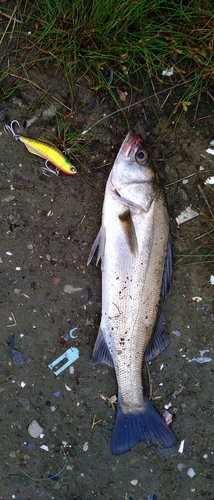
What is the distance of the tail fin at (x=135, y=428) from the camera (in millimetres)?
2664

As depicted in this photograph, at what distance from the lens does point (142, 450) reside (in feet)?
9.31

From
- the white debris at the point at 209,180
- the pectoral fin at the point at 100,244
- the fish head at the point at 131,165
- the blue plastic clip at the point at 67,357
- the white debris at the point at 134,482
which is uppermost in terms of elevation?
the fish head at the point at 131,165

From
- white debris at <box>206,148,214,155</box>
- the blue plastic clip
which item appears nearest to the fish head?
white debris at <box>206,148,214,155</box>

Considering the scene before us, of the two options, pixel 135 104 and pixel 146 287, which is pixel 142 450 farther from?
pixel 135 104

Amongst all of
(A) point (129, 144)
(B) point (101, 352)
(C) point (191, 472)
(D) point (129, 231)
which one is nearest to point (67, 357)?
(B) point (101, 352)

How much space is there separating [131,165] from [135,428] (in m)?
1.93

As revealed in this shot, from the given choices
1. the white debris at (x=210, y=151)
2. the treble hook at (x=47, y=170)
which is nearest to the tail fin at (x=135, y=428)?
the treble hook at (x=47, y=170)

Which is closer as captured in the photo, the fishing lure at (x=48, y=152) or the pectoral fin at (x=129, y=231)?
the pectoral fin at (x=129, y=231)

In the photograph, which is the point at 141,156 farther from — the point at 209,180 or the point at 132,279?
the point at 132,279

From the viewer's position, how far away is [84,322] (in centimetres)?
281

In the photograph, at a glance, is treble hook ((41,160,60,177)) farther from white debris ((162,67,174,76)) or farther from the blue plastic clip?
the blue plastic clip

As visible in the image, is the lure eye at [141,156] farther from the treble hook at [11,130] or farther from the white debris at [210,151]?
the treble hook at [11,130]

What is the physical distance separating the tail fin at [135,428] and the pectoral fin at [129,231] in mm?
1161

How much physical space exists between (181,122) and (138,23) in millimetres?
760
